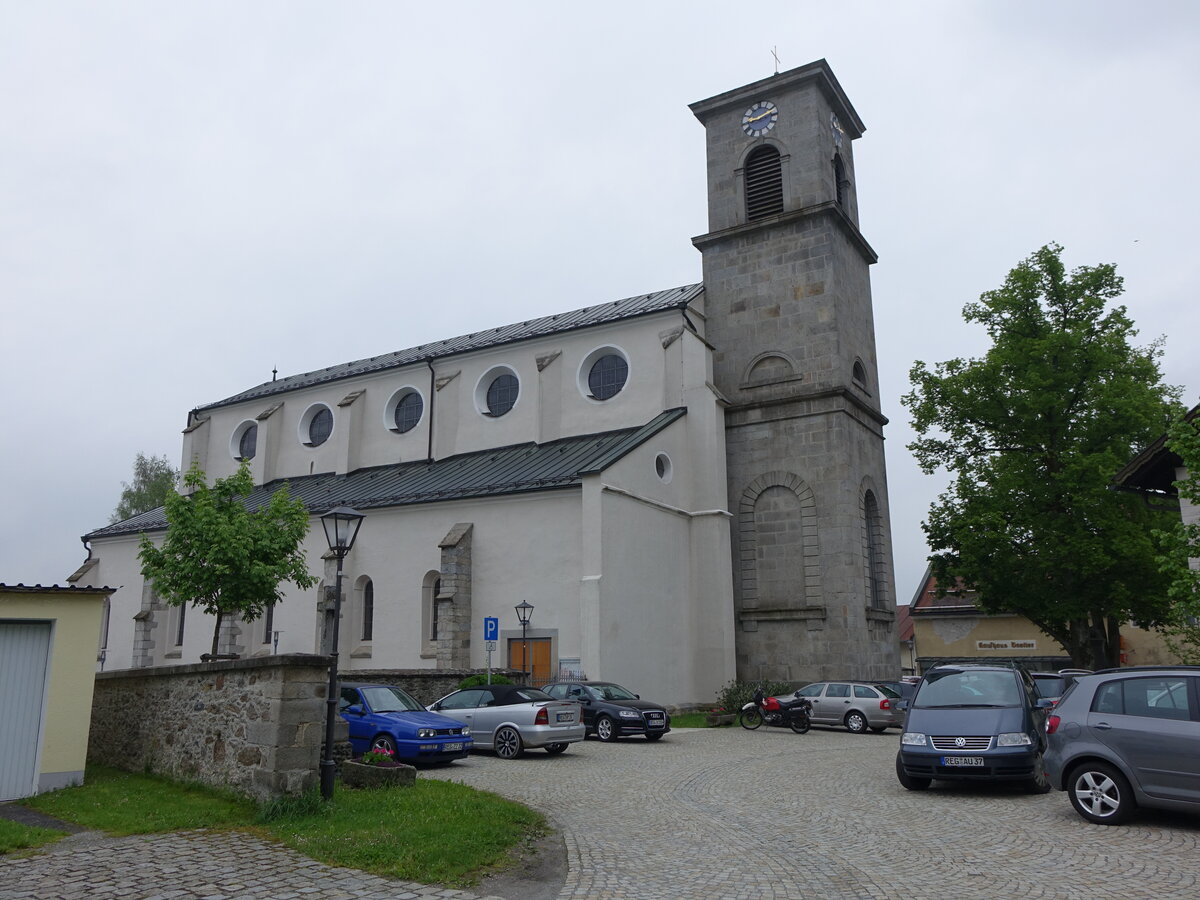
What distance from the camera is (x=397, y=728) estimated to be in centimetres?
1492

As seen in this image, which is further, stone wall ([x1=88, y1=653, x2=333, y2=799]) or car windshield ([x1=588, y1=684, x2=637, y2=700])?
car windshield ([x1=588, y1=684, x2=637, y2=700])

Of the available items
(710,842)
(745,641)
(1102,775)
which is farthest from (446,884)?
(745,641)

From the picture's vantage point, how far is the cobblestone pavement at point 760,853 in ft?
23.8

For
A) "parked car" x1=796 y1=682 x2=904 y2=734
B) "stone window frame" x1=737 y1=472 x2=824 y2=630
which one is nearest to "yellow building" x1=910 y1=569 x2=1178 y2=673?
"stone window frame" x1=737 y1=472 x2=824 y2=630

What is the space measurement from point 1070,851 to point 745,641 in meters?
21.4

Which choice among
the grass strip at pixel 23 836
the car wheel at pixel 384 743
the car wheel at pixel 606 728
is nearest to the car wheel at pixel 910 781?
the car wheel at pixel 384 743

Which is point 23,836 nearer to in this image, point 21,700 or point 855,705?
point 21,700

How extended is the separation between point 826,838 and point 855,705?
15030 millimetres

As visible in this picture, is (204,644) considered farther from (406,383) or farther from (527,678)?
(527,678)

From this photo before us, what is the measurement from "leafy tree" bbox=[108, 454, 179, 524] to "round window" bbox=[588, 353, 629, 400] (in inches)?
1295

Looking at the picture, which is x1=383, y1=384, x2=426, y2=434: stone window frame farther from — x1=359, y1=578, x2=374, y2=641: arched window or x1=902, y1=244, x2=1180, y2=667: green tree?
x1=902, y1=244, x2=1180, y2=667: green tree

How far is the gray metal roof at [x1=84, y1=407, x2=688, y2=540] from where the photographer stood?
90.5ft

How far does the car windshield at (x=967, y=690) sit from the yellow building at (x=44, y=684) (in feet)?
36.2

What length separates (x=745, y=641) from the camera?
29766 mm
